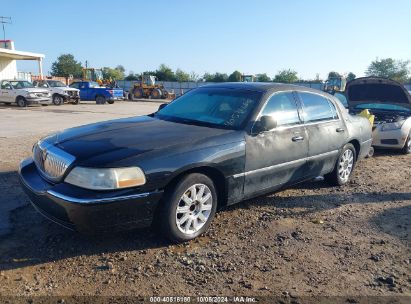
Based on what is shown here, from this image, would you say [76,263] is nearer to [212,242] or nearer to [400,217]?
[212,242]

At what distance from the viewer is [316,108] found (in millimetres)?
5332

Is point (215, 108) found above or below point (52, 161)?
above

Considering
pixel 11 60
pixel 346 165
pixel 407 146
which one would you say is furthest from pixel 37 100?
pixel 346 165

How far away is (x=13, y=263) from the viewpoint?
328 centimetres

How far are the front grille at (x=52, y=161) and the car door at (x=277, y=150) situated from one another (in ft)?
6.13

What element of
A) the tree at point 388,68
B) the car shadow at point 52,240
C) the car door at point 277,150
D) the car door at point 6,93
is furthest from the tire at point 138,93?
the tree at point 388,68

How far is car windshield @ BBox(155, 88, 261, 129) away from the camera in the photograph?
4344 mm

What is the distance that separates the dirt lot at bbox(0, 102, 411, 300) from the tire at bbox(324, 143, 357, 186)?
74 cm

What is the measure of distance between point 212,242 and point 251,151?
107cm

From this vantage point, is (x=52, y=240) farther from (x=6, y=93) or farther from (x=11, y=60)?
(x=11, y=60)

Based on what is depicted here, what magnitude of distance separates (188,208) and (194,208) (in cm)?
11

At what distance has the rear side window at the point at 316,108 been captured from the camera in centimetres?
513

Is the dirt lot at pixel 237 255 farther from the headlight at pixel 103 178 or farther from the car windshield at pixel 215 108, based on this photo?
the car windshield at pixel 215 108

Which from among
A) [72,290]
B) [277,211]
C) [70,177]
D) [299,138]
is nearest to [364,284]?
[277,211]
